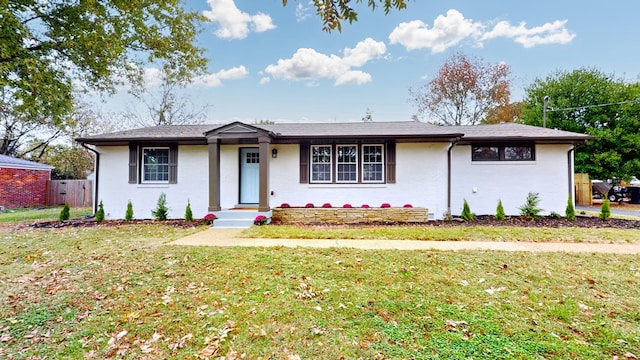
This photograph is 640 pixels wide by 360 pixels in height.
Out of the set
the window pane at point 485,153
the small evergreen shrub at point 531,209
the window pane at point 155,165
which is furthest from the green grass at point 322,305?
the window pane at point 485,153

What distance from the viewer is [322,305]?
3.33 m

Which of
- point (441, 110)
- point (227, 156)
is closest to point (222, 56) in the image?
point (227, 156)

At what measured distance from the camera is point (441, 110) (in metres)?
24.3

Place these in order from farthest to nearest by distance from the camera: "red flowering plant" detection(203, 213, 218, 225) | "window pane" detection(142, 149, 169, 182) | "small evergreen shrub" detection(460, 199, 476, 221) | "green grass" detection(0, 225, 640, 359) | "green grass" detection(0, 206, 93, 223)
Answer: "green grass" detection(0, 206, 93, 223)
"window pane" detection(142, 149, 169, 182)
"small evergreen shrub" detection(460, 199, 476, 221)
"red flowering plant" detection(203, 213, 218, 225)
"green grass" detection(0, 225, 640, 359)

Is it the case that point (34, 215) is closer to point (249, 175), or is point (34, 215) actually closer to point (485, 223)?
point (249, 175)

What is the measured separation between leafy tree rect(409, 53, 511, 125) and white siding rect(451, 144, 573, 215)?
48.7ft

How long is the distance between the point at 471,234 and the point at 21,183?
75.1 ft

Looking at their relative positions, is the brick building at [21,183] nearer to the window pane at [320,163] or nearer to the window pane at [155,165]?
the window pane at [155,165]

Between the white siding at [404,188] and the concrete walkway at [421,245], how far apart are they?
133 inches

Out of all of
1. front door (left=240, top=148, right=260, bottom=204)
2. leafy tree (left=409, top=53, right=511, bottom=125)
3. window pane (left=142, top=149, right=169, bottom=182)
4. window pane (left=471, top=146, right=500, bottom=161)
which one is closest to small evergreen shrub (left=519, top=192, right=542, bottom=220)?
window pane (left=471, top=146, right=500, bottom=161)

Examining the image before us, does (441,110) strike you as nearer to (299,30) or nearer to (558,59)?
(558,59)

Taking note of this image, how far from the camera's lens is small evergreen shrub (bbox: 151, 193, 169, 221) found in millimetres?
9634

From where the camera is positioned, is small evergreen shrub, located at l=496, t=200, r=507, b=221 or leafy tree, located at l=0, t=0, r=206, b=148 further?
small evergreen shrub, located at l=496, t=200, r=507, b=221

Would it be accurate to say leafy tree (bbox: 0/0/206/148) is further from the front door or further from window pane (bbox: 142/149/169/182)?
the front door
